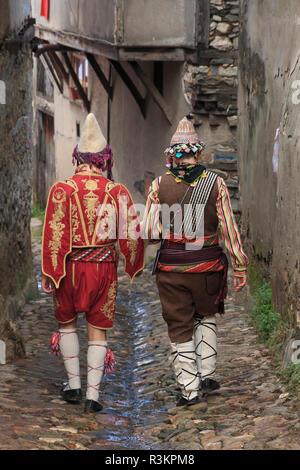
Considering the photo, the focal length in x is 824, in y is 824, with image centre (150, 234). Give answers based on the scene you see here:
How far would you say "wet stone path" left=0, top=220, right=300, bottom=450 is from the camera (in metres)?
4.74

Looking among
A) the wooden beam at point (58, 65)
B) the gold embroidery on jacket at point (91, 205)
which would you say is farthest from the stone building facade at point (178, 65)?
the gold embroidery on jacket at point (91, 205)

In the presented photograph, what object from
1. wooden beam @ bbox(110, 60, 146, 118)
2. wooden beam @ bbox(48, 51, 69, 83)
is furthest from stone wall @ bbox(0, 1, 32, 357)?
wooden beam @ bbox(48, 51, 69, 83)

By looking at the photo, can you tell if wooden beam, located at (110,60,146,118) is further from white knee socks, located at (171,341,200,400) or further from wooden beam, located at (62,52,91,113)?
white knee socks, located at (171,341,200,400)

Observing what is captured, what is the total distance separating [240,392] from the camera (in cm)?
577

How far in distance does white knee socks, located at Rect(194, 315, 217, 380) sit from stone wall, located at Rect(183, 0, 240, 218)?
19.0ft

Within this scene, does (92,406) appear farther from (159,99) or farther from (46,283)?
(159,99)

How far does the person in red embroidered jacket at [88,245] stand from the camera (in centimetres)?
541

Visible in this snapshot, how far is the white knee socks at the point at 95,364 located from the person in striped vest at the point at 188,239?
0.48 metres

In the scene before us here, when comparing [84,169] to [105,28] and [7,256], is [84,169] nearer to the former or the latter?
[7,256]

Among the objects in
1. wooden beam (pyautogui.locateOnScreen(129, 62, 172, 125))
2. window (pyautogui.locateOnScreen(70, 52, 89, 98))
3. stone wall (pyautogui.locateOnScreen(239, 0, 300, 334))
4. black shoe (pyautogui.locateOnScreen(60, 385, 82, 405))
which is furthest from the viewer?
window (pyautogui.locateOnScreen(70, 52, 89, 98))

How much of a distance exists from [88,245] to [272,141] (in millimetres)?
2824

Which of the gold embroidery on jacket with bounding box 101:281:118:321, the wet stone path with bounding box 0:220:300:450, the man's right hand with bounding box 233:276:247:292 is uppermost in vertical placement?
the man's right hand with bounding box 233:276:247:292

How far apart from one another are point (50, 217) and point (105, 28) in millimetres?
7443

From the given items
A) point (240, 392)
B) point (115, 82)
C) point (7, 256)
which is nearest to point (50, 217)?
point (240, 392)
